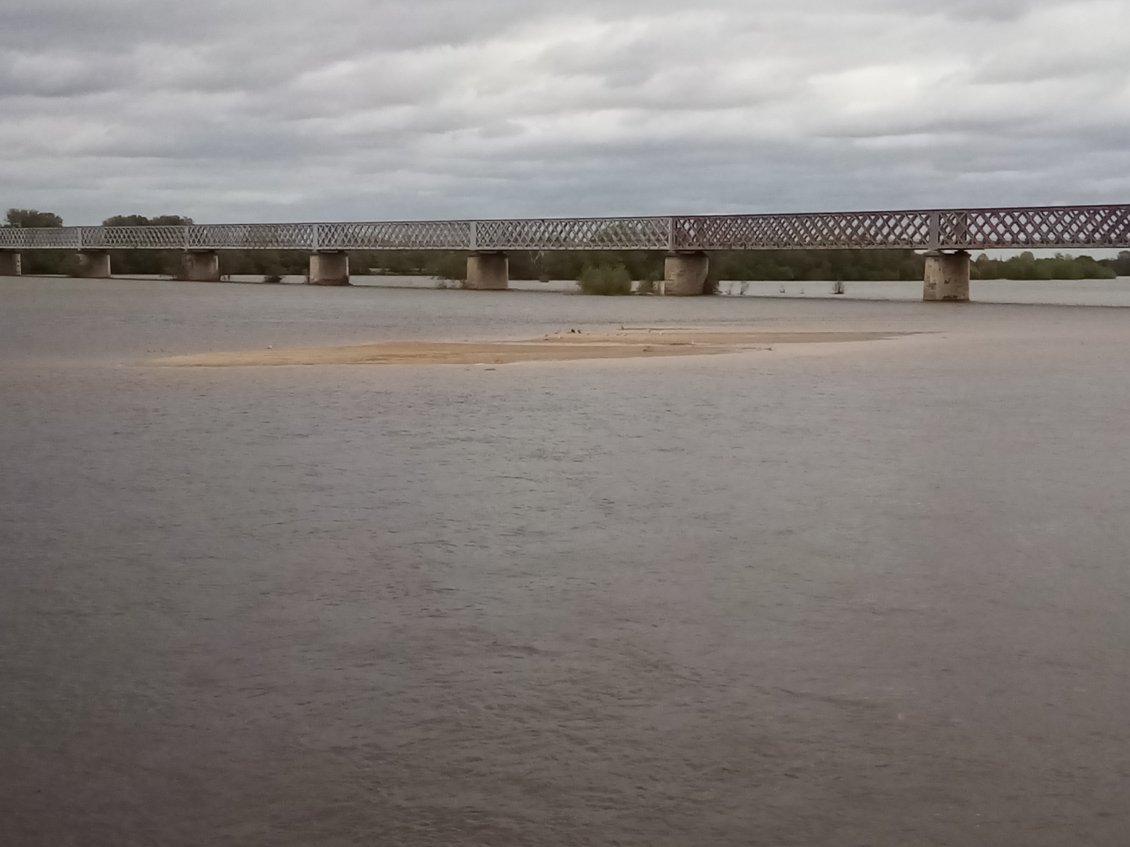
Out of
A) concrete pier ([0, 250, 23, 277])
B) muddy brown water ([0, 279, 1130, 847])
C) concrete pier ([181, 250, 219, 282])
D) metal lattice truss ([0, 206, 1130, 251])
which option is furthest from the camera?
concrete pier ([0, 250, 23, 277])

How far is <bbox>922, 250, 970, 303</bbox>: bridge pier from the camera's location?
88688 mm

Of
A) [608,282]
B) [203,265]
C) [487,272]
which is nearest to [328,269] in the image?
[487,272]

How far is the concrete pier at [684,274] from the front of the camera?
104625 mm

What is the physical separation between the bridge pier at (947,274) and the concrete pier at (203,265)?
86841mm

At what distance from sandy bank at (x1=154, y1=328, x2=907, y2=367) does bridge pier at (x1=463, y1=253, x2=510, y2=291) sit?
272ft

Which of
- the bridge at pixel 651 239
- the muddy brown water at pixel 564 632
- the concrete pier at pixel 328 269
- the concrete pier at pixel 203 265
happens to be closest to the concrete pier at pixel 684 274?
the bridge at pixel 651 239

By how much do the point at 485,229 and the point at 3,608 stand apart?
392 feet

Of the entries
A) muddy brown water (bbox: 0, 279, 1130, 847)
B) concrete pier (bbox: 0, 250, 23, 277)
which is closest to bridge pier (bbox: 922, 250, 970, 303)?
muddy brown water (bbox: 0, 279, 1130, 847)

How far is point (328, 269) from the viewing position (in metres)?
139

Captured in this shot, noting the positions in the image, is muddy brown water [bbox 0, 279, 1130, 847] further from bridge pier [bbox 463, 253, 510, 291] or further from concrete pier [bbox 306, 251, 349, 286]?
concrete pier [bbox 306, 251, 349, 286]

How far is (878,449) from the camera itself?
1462 cm

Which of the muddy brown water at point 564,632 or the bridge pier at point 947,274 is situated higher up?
the bridge pier at point 947,274

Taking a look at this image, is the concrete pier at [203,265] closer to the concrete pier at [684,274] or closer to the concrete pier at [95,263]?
the concrete pier at [95,263]

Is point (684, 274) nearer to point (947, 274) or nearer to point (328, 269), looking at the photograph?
point (947, 274)
